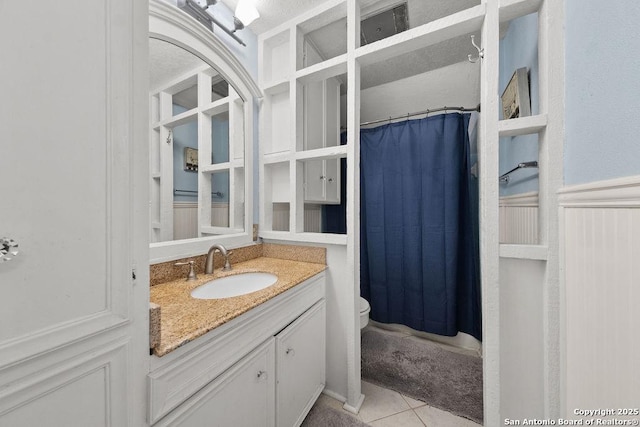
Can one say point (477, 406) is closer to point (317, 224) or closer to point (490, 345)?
point (490, 345)

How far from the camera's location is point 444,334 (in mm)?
1889

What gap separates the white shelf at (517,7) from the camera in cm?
89

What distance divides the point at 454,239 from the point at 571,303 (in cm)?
114

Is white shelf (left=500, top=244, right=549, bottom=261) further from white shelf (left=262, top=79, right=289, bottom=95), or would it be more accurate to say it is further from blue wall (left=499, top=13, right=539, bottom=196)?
white shelf (left=262, top=79, right=289, bottom=95)

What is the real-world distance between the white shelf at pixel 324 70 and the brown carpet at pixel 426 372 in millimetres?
1901

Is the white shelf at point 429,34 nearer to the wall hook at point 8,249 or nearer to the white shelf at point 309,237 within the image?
the white shelf at point 309,237

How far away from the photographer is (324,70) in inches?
52.4

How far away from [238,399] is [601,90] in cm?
137

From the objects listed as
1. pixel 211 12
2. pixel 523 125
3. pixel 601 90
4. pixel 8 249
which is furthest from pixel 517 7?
A: pixel 8 249

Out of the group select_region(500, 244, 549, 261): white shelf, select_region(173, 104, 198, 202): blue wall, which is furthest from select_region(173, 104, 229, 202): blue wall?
select_region(500, 244, 549, 261): white shelf

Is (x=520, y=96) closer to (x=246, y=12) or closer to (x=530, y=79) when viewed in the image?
(x=530, y=79)

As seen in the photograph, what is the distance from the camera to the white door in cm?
36

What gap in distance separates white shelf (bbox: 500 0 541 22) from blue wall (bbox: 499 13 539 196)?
0.61 feet

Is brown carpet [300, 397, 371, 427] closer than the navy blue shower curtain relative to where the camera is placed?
Yes
